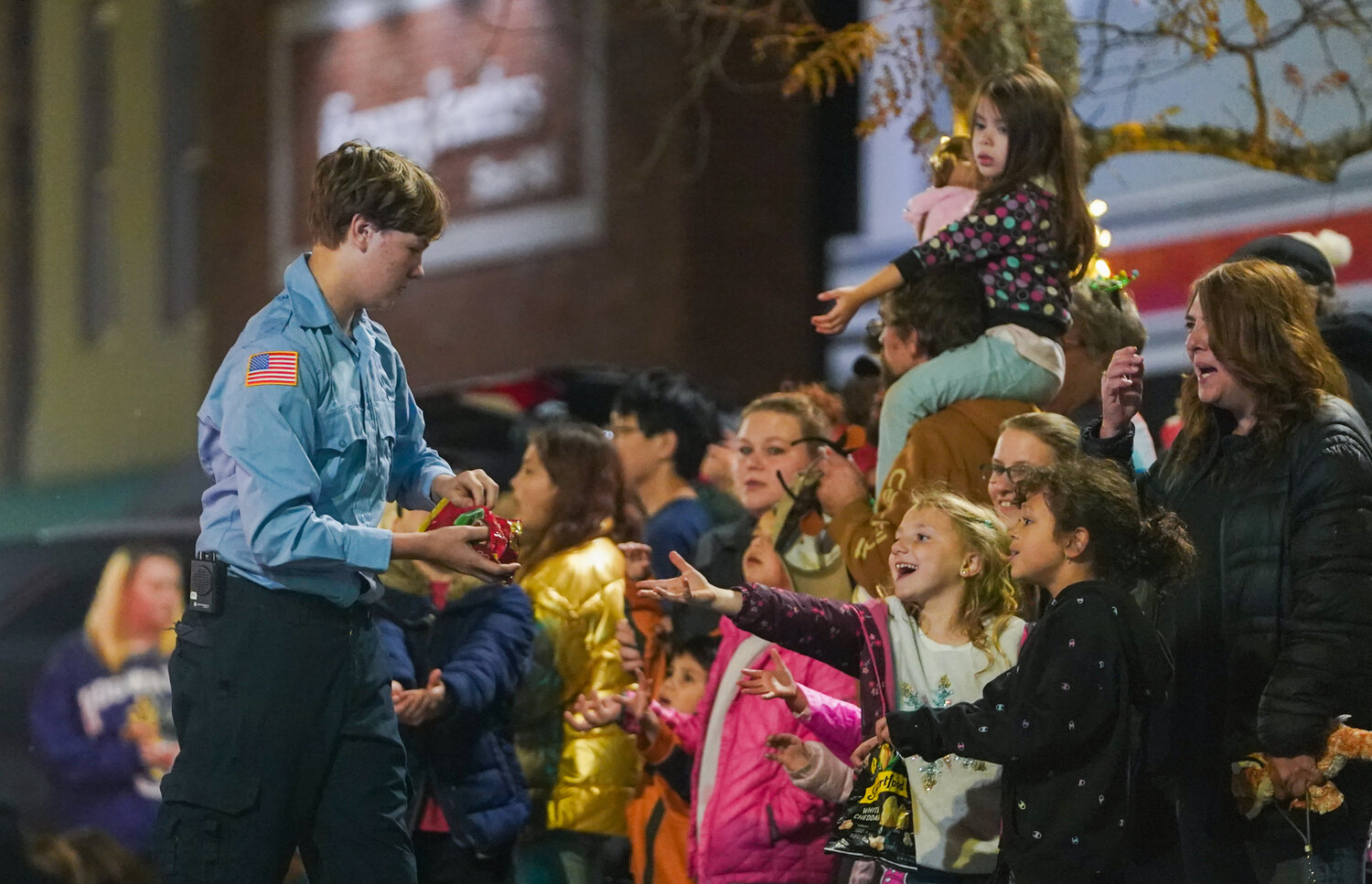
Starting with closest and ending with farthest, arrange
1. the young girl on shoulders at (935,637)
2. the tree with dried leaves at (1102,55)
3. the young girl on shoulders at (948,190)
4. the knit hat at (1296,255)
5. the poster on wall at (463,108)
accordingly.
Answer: the young girl on shoulders at (935,637)
the knit hat at (1296,255)
the young girl on shoulders at (948,190)
the tree with dried leaves at (1102,55)
the poster on wall at (463,108)

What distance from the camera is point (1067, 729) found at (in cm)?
366

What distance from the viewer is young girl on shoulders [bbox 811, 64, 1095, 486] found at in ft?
15.6

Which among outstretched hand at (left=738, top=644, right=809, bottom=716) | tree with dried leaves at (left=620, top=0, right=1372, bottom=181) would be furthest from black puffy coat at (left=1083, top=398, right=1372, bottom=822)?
tree with dried leaves at (left=620, top=0, right=1372, bottom=181)

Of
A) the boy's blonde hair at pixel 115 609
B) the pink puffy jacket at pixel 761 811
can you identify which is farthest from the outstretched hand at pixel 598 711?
the boy's blonde hair at pixel 115 609

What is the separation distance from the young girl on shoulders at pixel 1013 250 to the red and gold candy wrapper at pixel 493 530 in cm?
135

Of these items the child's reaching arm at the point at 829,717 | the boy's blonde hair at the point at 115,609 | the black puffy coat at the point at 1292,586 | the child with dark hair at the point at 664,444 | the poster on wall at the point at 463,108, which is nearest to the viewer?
the black puffy coat at the point at 1292,586

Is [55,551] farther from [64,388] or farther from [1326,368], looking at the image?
[64,388]

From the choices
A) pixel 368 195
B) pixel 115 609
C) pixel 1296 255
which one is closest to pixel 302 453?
pixel 368 195

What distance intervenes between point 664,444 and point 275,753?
322 centimetres

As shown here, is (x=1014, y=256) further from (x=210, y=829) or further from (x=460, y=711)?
(x=210, y=829)

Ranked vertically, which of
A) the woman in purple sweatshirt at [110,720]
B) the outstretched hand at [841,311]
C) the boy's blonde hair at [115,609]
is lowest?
the woman in purple sweatshirt at [110,720]

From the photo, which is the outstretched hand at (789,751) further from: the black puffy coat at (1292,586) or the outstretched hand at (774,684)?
the black puffy coat at (1292,586)

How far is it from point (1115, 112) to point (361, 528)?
546cm

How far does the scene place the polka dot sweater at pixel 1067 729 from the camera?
3.67 metres
